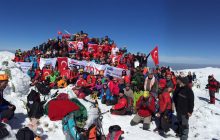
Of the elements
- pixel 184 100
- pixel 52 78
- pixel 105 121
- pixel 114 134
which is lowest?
pixel 105 121

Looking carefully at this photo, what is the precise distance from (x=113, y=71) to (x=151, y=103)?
7523mm

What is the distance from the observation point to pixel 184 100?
9.16 m

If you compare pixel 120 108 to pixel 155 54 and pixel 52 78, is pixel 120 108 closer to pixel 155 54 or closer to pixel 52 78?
pixel 155 54

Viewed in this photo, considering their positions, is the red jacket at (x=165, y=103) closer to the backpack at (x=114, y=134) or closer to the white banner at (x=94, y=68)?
the backpack at (x=114, y=134)

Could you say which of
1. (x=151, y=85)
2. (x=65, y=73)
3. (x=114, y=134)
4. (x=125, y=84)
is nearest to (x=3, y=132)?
(x=114, y=134)

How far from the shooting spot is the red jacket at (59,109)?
229 inches

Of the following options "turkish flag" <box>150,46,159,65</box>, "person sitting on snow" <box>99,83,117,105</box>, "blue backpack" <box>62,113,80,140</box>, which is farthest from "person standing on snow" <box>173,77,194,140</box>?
"turkish flag" <box>150,46,159,65</box>

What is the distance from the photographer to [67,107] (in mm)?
6004

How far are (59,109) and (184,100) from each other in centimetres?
514

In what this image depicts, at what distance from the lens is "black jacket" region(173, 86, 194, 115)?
9.00m

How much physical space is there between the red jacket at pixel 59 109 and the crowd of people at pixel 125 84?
198 centimetres

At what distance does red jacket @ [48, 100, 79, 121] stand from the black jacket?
4.81 m

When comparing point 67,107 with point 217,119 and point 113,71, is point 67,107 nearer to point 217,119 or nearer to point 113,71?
point 217,119

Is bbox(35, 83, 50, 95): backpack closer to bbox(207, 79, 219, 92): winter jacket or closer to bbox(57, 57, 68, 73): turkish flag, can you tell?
bbox(57, 57, 68, 73): turkish flag
